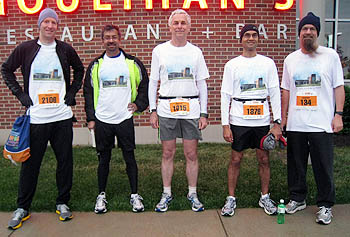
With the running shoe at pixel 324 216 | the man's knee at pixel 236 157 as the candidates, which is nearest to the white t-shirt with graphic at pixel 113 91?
the man's knee at pixel 236 157

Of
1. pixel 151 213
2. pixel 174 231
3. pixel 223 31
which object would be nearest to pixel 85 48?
pixel 223 31

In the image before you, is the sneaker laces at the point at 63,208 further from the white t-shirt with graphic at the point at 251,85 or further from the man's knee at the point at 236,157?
the white t-shirt with graphic at the point at 251,85

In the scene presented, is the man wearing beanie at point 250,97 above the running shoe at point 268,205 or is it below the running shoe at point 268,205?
above

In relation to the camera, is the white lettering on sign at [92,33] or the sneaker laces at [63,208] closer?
the sneaker laces at [63,208]

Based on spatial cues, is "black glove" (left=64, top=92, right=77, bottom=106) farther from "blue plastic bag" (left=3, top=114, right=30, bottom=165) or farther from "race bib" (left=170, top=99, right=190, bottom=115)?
"race bib" (left=170, top=99, right=190, bottom=115)

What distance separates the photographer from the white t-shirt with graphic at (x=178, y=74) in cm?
351

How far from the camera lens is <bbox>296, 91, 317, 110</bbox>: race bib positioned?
3.36 m

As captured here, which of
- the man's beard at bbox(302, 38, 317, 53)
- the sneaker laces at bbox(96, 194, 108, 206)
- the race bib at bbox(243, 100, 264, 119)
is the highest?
the man's beard at bbox(302, 38, 317, 53)

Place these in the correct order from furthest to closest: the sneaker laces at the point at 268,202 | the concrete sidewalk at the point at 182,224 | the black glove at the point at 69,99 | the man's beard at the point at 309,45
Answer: the sneaker laces at the point at 268,202, the black glove at the point at 69,99, the man's beard at the point at 309,45, the concrete sidewalk at the point at 182,224

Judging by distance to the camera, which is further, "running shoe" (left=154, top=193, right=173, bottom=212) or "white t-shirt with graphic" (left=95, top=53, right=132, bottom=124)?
"running shoe" (left=154, top=193, right=173, bottom=212)

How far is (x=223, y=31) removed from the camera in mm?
6734

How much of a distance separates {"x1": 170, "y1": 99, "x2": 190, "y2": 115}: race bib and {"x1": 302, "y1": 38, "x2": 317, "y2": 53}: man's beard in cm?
135

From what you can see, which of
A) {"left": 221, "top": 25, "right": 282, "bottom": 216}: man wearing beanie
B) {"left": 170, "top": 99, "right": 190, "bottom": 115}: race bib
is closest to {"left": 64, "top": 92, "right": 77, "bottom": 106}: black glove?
{"left": 170, "top": 99, "right": 190, "bottom": 115}: race bib

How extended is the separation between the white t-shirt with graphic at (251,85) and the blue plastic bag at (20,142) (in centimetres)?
214
